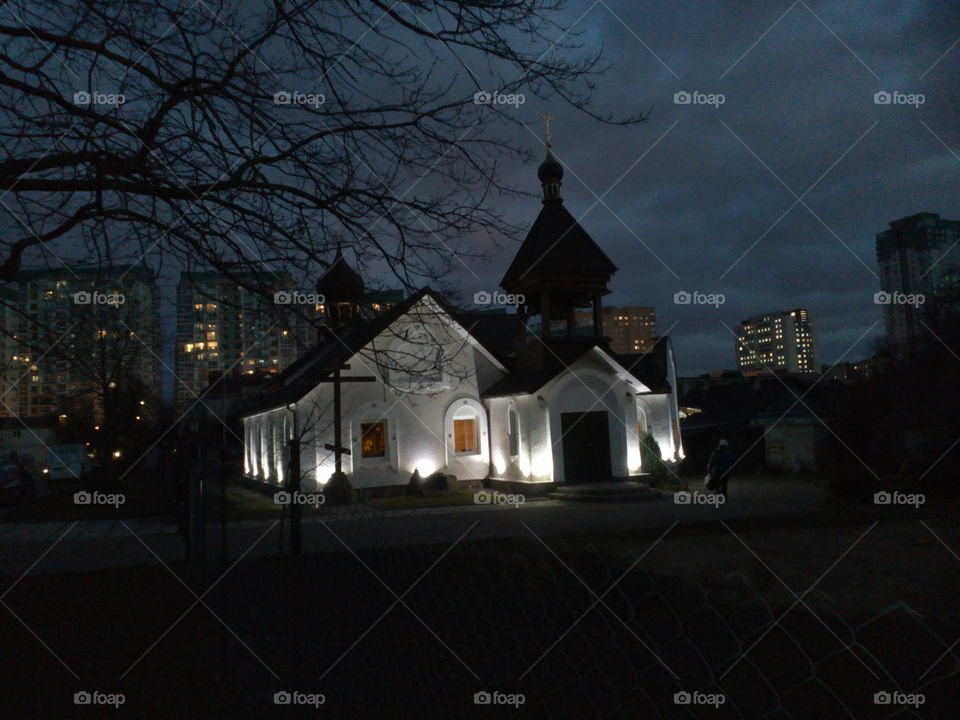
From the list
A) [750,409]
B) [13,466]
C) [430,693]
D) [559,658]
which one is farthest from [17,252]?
[750,409]

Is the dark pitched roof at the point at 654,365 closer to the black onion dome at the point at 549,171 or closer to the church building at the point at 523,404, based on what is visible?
the church building at the point at 523,404

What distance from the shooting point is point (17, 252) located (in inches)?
251

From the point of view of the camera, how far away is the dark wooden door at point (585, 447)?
962 inches

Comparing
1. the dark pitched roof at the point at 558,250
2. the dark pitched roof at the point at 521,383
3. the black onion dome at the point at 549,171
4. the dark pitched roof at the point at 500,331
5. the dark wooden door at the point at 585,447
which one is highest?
the black onion dome at the point at 549,171

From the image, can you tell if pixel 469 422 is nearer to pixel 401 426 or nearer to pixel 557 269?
pixel 401 426

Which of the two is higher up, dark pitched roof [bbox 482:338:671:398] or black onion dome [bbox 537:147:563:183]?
black onion dome [bbox 537:147:563:183]

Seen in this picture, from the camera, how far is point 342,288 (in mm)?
6242

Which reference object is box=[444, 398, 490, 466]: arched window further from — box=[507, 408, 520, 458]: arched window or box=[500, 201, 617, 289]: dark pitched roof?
box=[500, 201, 617, 289]: dark pitched roof

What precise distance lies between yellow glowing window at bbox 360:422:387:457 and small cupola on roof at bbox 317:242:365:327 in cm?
1924

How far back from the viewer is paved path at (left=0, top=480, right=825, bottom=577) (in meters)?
14.0

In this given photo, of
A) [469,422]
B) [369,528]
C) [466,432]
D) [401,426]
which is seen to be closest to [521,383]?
[469,422]

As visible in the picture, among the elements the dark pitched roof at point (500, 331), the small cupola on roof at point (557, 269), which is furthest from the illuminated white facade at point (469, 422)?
the dark pitched roof at point (500, 331)

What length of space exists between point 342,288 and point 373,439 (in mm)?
19937

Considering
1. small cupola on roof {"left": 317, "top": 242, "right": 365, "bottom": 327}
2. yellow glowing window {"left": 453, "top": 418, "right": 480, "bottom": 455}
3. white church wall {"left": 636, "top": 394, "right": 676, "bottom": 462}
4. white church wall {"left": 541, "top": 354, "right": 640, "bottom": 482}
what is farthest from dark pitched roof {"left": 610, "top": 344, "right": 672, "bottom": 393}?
small cupola on roof {"left": 317, "top": 242, "right": 365, "bottom": 327}
